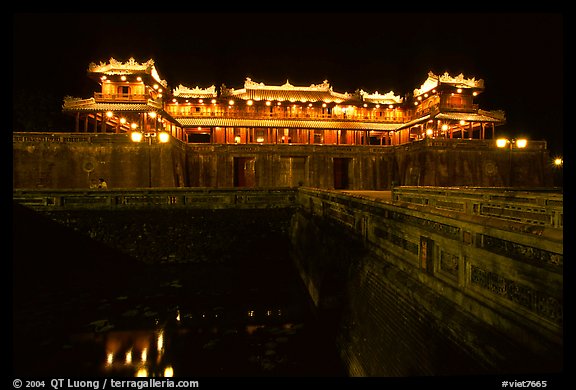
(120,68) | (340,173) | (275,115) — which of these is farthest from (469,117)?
(120,68)

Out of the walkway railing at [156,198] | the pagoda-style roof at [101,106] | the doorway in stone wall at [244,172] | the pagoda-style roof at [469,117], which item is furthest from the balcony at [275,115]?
the walkway railing at [156,198]

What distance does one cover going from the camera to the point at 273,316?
10898mm

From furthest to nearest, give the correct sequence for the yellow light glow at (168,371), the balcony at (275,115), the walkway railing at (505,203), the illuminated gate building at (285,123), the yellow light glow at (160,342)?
the balcony at (275,115) < the illuminated gate building at (285,123) < the yellow light glow at (160,342) < the walkway railing at (505,203) < the yellow light glow at (168,371)

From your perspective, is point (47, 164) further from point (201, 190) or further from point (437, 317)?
point (437, 317)

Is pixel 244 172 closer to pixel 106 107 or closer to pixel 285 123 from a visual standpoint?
pixel 285 123

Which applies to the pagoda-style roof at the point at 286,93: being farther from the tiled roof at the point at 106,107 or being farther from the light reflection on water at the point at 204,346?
the light reflection on water at the point at 204,346

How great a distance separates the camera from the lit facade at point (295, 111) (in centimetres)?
3119

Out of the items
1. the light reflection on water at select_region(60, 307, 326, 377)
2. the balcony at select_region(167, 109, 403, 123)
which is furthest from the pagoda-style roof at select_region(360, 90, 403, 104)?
the light reflection on water at select_region(60, 307, 326, 377)

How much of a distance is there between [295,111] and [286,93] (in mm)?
2797

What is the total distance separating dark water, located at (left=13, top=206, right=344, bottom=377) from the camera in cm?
838

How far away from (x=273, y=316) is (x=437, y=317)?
737 centimetres

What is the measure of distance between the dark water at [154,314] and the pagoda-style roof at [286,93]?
2293 cm

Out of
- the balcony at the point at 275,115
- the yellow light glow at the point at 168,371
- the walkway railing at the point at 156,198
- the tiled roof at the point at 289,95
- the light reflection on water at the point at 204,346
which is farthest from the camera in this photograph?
the tiled roof at the point at 289,95

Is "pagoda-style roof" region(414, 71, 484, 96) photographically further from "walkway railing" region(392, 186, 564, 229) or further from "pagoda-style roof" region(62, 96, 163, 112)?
"pagoda-style roof" region(62, 96, 163, 112)
